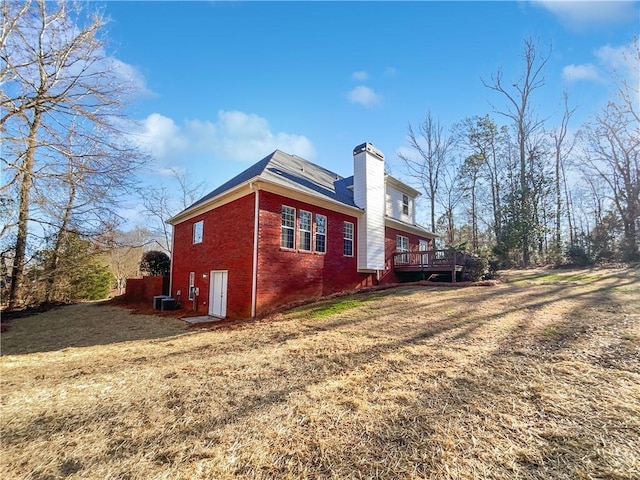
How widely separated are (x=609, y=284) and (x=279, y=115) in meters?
15.0

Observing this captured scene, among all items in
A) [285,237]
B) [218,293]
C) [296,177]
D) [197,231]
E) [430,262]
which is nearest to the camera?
[285,237]

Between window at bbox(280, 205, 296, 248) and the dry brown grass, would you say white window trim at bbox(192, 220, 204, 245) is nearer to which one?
window at bbox(280, 205, 296, 248)

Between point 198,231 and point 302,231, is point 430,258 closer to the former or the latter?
point 302,231

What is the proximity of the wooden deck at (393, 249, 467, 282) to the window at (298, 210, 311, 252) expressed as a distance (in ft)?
22.2

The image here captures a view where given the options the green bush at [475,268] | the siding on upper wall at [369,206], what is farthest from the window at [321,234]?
the green bush at [475,268]

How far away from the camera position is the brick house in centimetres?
A: 1098

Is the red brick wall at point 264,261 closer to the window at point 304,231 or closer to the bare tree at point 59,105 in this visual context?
the window at point 304,231

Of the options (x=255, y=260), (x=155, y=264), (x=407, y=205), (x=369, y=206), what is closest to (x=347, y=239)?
(x=369, y=206)

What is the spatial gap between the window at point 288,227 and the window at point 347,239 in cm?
311

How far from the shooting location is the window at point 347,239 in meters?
14.2

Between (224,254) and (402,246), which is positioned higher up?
(402,246)

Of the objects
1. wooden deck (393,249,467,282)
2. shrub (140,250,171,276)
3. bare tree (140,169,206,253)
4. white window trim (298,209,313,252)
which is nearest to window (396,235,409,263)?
wooden deck (393,249,467,282)

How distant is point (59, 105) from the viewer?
798 centimetres

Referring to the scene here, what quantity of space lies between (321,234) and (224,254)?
4.24 m
